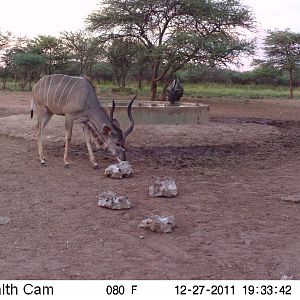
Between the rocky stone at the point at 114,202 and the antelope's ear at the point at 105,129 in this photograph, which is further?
the antelope's ear at the point at 105,129

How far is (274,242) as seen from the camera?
4.47 m

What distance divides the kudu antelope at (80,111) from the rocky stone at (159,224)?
8.94ft

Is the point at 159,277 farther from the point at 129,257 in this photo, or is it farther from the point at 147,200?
the point at 147,200

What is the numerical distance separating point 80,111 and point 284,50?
1062 inches

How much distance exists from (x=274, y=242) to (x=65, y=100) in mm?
4412

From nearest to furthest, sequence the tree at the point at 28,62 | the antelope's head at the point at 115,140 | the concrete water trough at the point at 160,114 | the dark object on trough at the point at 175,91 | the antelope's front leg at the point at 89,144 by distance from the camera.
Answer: the antelope's head at the point at 115,140 → the antelope's front leg at the point at 89,144 → the concrete water trough at the point at 160,114 → the dark object on trough at the point at 175,91 → the tree at the point at 28,62

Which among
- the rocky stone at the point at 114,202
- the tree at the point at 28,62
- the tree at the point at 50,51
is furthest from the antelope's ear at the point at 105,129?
the tree at the point at 50,51

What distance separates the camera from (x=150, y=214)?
5.20m

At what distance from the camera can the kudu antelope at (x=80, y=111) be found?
24.3 ft

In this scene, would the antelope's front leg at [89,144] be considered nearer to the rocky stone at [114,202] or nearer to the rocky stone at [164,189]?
the rocky stone at [164,189]

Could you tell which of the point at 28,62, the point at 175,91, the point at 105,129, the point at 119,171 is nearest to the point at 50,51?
the point at 28,62

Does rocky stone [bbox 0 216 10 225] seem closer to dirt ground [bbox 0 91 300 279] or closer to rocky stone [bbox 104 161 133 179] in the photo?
dirt ground [bbox 0 91 300 279]

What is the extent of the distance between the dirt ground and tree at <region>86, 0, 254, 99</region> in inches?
450

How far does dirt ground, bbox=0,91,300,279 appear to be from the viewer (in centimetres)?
387
